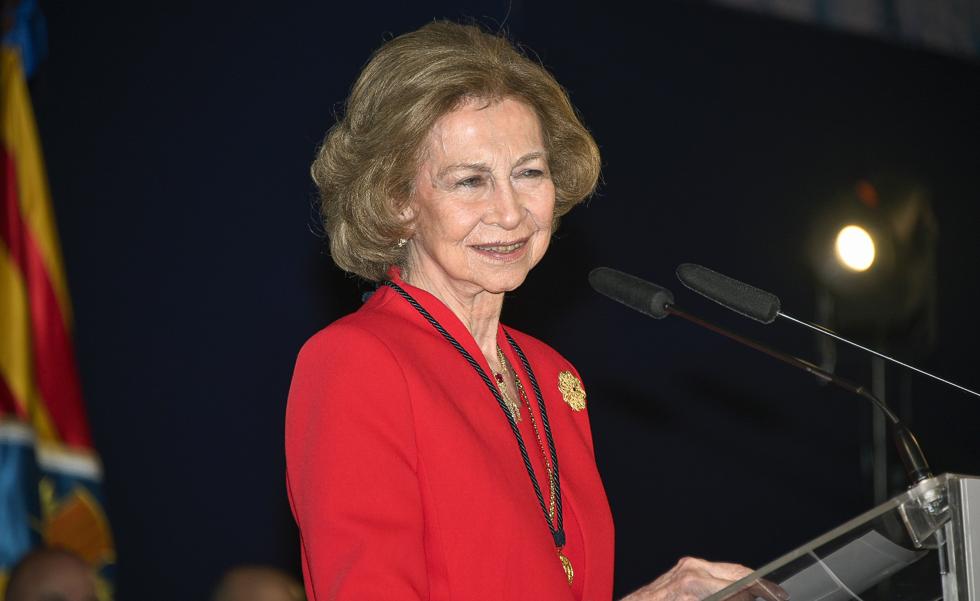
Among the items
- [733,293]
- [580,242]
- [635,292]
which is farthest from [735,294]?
[580,242]

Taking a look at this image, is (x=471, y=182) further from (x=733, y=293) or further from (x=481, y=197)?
(x=733, y=293)

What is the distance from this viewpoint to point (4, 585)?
3.14m

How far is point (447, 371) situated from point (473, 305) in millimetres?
197

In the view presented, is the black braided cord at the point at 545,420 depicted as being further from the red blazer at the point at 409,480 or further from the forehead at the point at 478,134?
the forehead at the point at 478,134

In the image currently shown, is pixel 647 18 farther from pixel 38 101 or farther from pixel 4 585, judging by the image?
pixel 4 585

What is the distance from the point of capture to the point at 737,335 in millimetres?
1606

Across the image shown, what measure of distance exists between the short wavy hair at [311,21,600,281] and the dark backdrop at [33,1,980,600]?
1340mm

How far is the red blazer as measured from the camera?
4.91 ft

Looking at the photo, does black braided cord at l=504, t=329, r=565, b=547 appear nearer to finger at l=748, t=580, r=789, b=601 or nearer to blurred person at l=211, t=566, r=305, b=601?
finger at l=748, t=580, r=789, b=601

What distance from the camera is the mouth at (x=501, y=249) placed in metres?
1.85

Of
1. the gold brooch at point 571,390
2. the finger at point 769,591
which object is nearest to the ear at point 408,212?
the gold brooch at point 571,390

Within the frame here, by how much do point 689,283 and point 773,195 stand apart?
3893mm

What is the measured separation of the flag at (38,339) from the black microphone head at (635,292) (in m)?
2.02

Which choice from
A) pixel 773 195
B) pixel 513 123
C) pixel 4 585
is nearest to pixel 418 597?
pixel 513 123
